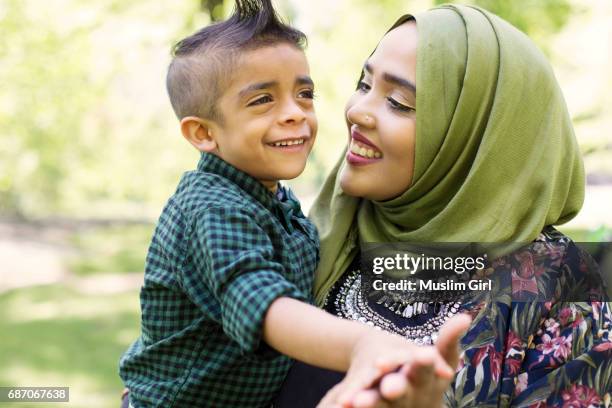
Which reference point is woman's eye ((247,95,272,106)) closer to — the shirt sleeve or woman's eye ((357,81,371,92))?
the shirt sleeve

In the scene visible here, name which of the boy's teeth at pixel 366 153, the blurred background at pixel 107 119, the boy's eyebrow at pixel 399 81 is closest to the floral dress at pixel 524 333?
the boy's teeth at pixel 366 153

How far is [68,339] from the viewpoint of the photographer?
671 centimetres

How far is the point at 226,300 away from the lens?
65.7 inches

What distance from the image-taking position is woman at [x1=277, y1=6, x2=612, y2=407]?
2100 mm

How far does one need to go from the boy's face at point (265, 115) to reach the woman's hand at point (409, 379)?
82cm

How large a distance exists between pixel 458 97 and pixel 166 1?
4329 millimetres

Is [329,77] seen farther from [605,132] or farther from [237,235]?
[237,235]

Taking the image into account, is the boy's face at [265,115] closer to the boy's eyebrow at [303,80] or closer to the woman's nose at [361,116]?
the boy's eyebrow at [303,80]

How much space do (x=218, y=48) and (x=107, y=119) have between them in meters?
5.97

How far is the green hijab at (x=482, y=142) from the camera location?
225 centimetres

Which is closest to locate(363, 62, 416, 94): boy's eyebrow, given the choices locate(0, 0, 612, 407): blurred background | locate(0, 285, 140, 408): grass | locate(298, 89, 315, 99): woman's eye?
locate(298, 89, 315, 99): woman's eye

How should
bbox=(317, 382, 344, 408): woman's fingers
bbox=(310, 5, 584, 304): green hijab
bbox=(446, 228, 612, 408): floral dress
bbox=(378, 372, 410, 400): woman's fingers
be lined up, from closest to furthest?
bbox=(378, 372, 410, 400): woman's fingers
bbox=(317, 382, 344, 408): woman's fingers
bbox=(446, 228, 612, 408): floral dress
bbox=(310, 5, 584, 304): green hijab

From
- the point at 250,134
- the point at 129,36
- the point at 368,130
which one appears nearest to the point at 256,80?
the point at 250,134

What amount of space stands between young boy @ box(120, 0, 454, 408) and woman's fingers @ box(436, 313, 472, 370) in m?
0.46
